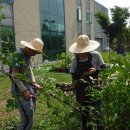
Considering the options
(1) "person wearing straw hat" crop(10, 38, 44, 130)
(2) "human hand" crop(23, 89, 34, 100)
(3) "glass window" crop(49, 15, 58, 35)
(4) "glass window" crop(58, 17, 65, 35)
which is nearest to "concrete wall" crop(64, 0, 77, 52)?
(4) "glass window" crop(58, 17, 65, 35)

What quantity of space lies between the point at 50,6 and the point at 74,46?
2699 centimetres

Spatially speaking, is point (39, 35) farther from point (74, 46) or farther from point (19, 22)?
point (74, 46)

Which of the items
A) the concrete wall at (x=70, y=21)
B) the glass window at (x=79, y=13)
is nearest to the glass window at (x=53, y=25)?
the concrete wall at (x=70, y=21)

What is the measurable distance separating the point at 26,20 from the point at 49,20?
537 cm

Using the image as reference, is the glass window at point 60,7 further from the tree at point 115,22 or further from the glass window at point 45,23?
the tree at point 115,22

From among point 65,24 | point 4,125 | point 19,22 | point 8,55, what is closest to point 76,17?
point 65,24

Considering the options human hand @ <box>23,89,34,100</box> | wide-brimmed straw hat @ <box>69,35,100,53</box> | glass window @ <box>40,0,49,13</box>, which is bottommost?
human hand @ <box>23,89,34,100</box>

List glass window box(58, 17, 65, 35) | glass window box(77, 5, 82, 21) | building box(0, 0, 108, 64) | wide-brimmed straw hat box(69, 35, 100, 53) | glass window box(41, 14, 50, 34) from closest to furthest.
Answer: wide-brimmed straw hat box(69, 35, 100, 53), building box(0, 0, 108, 64), glass window box(41, 14, 50, 34), glass window box(58, 17, 65, 35), glass window box(77, 5, 82, 21)

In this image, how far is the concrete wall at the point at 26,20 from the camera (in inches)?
959

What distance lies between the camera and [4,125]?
5.82m

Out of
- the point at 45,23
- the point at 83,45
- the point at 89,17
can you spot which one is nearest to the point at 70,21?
the point at 45,23

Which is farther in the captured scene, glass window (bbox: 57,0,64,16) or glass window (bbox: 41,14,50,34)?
glass window (bbox: 57,0,64,16)

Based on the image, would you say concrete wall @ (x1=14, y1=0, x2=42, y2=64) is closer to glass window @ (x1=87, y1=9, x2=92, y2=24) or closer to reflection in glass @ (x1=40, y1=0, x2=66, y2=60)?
reflection in glass @ (x1=40, y1=0, x2=66, y2=60)

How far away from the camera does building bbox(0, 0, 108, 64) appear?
24.1 m
